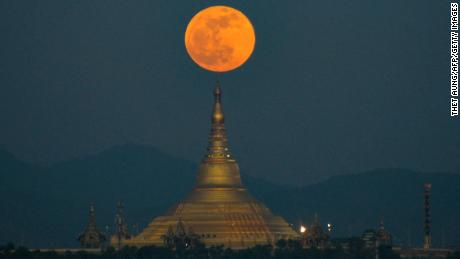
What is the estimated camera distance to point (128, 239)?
194 meters

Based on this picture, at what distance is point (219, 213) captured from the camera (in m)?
194

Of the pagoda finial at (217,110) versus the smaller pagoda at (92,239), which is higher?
the pagoda finial at (217,110)

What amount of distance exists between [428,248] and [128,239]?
68.2 ft

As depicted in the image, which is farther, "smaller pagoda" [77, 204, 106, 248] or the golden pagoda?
"smaller pagoda" [77, 204, 106, 248]

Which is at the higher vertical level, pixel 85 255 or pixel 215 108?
pixel 215 108

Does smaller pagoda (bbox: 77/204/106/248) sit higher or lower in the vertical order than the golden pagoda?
lower

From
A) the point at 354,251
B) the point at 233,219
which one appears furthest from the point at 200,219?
the point at 354,251

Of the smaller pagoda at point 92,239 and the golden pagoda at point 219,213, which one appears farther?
the smaller pagoda at point 92,239

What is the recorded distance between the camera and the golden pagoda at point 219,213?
7549 inches

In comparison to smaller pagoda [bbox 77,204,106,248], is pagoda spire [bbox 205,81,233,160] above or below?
above

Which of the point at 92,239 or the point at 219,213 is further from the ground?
the point at 219,213

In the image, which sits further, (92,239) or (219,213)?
(219,213)

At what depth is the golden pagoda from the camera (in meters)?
192

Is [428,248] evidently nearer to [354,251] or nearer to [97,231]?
[354,251]
